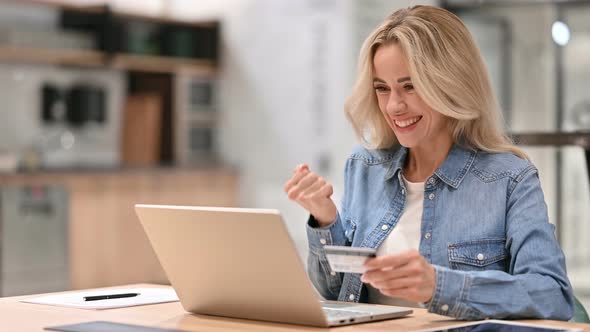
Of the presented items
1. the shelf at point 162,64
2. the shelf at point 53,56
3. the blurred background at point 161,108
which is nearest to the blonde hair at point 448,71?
the blurred background at point 161,108

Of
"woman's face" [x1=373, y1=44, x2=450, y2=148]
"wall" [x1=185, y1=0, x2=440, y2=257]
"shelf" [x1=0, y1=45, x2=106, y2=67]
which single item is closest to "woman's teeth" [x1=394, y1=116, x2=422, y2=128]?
"woman's face" [x1=373, y1=44, x2=450, y2=148]

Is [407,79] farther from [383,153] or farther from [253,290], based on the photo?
[253,290]

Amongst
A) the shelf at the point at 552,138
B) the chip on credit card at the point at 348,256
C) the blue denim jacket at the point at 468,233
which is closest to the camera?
the chip on credit card at the point at 348,256

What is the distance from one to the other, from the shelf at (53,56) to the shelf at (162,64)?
0.14m

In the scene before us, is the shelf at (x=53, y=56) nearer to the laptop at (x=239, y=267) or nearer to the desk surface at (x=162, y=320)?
the desk surface at (x=162, y=320)

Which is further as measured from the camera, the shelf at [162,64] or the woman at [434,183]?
the shelf at [162,64]

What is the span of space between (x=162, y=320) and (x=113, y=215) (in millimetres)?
4865

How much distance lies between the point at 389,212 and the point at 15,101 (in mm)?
5099

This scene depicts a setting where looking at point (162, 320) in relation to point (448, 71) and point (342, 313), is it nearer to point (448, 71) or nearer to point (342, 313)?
point (342, 313)

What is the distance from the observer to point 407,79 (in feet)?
7.31

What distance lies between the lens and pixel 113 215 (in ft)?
21.8

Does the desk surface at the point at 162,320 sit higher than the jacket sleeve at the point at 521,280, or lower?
lower

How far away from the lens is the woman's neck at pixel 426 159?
2.33 metres

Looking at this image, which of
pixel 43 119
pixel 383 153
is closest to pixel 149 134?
pixel 43 119
